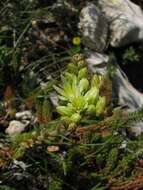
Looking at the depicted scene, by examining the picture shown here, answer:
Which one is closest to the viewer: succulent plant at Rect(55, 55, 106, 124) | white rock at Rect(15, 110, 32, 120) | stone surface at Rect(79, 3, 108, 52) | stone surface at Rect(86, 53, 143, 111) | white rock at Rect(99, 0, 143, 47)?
succulent plant at Rect(55, 55, 106, 124)

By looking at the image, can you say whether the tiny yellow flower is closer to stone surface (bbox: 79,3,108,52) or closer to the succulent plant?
stone surface (bbox: 79,3,108,52)

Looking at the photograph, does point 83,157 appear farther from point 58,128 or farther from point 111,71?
point 111,71

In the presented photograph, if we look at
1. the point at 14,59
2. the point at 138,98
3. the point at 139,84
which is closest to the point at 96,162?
the point at 14,59

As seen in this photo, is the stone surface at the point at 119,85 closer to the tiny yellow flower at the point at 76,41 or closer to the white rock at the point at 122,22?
the tiny yellow flower at the point at 76,41

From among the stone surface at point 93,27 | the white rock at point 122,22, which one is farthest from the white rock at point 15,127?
the white rock at point 122,22

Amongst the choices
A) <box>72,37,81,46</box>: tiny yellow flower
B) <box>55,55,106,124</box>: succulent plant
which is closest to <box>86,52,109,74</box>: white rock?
<box>72,37,81,46</box>: tiny yellow flower

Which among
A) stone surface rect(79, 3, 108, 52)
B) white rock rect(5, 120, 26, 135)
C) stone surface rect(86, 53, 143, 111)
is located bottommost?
stone surface rect(86, 53, 143, 111)

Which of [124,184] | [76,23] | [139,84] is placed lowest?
[139,84]

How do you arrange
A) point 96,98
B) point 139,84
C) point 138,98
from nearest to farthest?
1. point 96,98
2. point 138,98
3. point 139,84

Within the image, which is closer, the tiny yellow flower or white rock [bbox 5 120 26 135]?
white rock [bbox 5 120 26 135]
